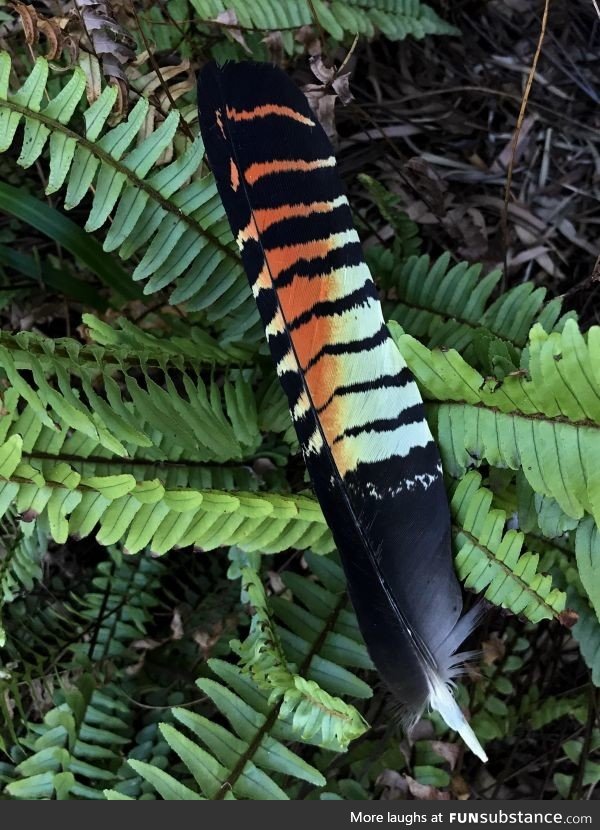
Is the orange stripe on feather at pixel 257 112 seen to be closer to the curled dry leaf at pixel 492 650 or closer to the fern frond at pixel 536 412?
the fern frond at pixel 536 412

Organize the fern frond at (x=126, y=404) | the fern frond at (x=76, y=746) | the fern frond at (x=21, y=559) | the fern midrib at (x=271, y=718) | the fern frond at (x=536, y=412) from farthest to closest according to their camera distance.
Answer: the fern frond at (x=21, y=559) → the fern frond at (x=76, y=746) → the fern midrib at (x=271, y=718) → the fern frond at (x=126, y=404) → the fern frond at (x=536, y=412)

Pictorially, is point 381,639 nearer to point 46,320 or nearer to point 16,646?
point 16,646

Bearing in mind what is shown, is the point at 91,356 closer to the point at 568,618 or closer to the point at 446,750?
the point at 568,618

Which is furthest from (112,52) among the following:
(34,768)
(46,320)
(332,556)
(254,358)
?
(34,768)

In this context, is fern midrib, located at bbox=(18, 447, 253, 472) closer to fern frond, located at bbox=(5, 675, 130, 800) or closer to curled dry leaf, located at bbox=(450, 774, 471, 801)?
fern frond, located at bbox=(5, 675, 130, 800)

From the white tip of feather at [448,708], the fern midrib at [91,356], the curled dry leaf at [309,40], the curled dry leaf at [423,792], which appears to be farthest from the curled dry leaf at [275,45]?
→ the curled dry leaf at [423,792]

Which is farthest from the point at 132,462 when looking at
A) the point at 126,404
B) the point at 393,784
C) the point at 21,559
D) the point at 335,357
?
the point at 393,784

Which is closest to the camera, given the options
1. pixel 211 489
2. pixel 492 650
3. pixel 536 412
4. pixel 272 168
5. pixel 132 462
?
pixel 536 412
